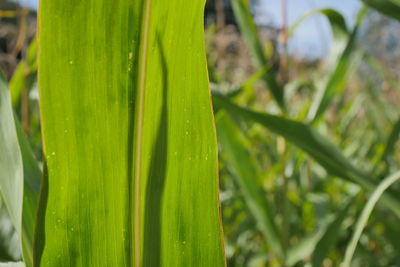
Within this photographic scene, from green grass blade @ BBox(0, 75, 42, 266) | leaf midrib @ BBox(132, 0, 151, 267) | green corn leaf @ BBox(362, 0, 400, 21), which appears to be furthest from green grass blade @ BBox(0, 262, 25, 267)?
green corn leaf @ BBox(362, 0, 400, 21)

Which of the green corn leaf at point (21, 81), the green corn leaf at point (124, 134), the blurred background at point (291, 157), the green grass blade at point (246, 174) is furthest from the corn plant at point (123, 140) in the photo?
the green corn leaf at point (21, 81)

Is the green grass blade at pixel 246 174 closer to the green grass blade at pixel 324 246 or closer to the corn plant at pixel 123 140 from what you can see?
the green grass blade at pixel 324 246

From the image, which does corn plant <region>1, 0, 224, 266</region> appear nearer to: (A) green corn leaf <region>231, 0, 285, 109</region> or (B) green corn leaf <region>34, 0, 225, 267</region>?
(B) green corn leaf <region>34, 0, 225, 267</region>

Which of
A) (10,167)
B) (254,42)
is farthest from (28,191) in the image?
(254,42)

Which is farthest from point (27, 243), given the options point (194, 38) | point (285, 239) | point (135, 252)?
point (285, 239)

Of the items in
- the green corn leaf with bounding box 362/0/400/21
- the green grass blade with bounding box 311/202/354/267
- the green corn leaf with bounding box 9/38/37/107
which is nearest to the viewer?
the green corn leaf with bounding box 362/0/400/21

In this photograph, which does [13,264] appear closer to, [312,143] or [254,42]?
[312,143]
